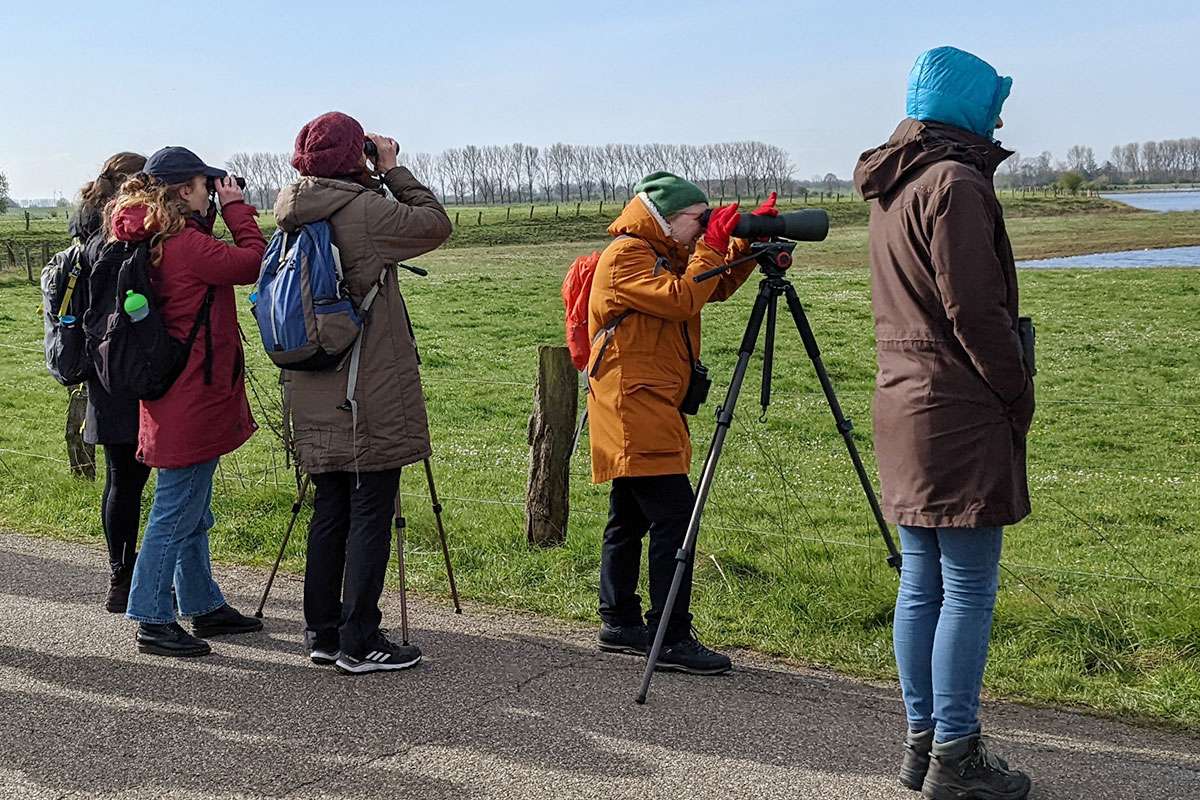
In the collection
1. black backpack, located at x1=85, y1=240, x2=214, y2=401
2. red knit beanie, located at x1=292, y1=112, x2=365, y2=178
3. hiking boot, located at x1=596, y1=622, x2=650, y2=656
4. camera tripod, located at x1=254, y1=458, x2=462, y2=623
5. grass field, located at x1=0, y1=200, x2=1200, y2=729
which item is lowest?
grass field, located at x1=0, y1=200, x2=1200, y2=729

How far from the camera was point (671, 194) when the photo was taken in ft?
17.7

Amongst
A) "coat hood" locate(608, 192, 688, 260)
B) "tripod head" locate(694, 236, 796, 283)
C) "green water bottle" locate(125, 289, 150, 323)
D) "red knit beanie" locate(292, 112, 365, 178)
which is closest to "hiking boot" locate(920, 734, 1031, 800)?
"tripod head" locate(694, 236, 796, 283)

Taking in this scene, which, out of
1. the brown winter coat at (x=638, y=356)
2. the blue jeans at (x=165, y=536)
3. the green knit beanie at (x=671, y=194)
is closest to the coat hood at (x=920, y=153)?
the brown winter coat at (x=638, y=356)

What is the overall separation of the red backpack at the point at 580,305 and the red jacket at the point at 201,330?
1.36 m

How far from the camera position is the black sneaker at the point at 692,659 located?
18.0 feet

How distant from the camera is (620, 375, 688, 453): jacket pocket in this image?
5.40 meters

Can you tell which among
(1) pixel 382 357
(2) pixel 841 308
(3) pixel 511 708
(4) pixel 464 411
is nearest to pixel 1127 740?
(3) pixel 511 708

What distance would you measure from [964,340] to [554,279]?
1427 inches

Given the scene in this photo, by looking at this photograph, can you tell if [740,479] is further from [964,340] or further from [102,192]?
[964,340]

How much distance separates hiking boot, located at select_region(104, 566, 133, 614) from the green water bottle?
1.47m

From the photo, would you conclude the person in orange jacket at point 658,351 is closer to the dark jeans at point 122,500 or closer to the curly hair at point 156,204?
the curly hair at point 156,204

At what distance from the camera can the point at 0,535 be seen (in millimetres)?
8531

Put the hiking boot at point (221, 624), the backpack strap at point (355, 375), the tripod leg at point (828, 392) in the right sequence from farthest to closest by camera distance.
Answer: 1. the hiking boot at point (221, 624)
2. the backpack strap at point (355, 375)
3. the tripod leg at point (828, 392)

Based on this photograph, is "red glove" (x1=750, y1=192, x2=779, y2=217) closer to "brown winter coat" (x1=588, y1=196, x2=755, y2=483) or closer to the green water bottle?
"brown winter coat" (x1=588, y1=196, x2=755, y2=483)
